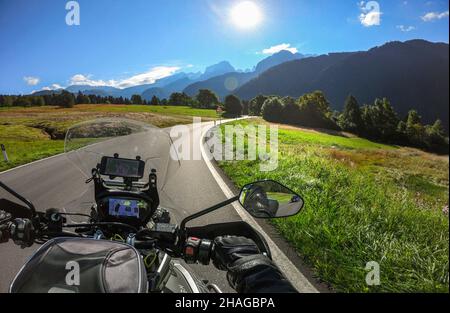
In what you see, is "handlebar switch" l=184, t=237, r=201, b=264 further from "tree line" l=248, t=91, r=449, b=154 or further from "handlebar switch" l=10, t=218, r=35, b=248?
"tree line" l=248, t=91, r=449, b=154

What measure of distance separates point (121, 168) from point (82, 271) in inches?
39.8

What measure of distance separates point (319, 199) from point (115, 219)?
220 inches

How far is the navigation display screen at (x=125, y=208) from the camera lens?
2.02 m

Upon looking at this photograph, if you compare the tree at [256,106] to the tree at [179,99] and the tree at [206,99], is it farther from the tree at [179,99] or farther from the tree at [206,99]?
the tree at [206,99]

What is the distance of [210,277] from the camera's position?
3621 mm

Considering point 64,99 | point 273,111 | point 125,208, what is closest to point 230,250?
point 125,208

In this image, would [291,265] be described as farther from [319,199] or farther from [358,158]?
[358,158]

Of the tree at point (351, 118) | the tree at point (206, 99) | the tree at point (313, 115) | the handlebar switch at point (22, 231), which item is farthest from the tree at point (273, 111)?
the handlebar switch at point (22, 231)

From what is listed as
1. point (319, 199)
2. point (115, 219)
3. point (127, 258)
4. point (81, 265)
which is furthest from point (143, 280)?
point (319, 199)

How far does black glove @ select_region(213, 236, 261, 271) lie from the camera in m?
1.71

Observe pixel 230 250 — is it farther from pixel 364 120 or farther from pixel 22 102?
pixel 364 120

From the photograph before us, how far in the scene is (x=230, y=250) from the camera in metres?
1.74

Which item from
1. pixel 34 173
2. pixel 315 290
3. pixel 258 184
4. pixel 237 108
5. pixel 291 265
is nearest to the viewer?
pixel 258 184

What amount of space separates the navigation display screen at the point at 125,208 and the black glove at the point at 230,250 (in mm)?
600
